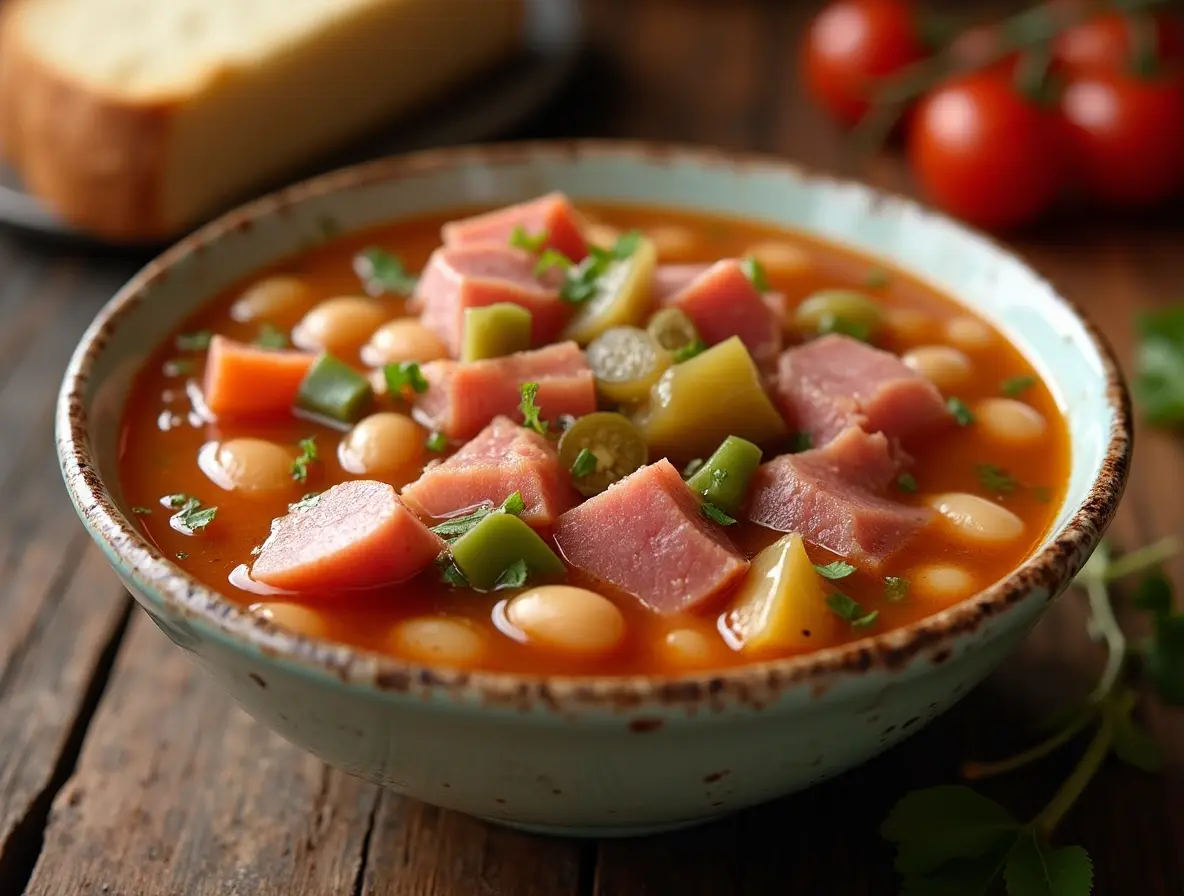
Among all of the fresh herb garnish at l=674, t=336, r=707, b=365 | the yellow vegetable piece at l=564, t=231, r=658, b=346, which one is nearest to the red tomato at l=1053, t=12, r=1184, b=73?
the yellow vegetable piece at l=564, t=231, r=658, b=346

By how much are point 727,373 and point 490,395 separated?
1.40 ft

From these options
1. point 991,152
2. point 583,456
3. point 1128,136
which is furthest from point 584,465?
point 1128,136

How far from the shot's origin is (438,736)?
72.4 inches

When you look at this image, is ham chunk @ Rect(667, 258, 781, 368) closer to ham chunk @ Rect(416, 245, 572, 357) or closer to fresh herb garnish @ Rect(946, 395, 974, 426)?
ham chunk @ Rect(416, 245, 572, 357)

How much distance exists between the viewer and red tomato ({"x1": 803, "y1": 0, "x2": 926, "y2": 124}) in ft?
15.7

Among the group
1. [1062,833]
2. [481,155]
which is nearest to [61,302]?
[481,155]

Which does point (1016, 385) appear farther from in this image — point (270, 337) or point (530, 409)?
point (270, 337)

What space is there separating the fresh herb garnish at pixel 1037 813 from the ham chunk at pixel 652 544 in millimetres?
518

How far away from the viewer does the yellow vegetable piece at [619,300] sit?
263cm

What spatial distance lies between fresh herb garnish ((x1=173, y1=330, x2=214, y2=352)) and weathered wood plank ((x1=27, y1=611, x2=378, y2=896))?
0.67m

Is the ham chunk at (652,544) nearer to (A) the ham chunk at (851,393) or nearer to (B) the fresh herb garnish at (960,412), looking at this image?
(A) the ham chunk at (851,393)

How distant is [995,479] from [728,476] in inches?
21.3

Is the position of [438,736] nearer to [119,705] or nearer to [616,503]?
[616,503]

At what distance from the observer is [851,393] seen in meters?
2.56
